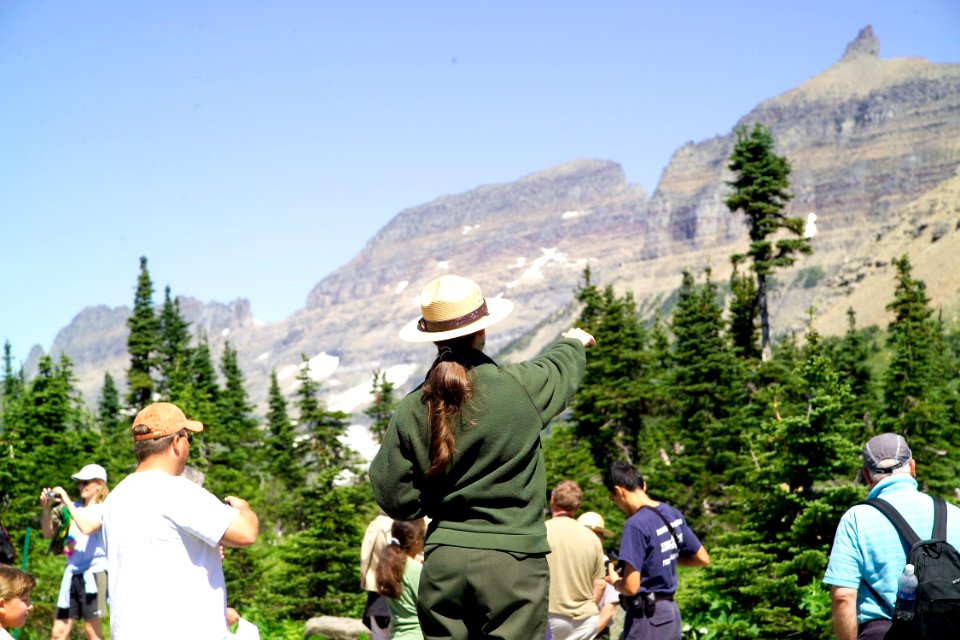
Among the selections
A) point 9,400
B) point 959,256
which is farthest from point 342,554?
point 959,256

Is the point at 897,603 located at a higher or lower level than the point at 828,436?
higher

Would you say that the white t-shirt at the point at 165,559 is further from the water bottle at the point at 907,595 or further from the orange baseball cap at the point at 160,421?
the water bottle at the point at 907,595

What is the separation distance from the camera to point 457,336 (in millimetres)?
4227

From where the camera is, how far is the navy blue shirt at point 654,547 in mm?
6789

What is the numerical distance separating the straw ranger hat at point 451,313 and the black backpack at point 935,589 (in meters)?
2.32

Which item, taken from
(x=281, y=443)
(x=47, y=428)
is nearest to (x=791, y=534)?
(x=47, y=428)

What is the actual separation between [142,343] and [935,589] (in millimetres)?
67841

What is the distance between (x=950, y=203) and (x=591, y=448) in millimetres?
162254

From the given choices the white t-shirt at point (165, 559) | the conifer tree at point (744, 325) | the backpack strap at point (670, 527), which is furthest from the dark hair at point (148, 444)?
the conifer tree at point (744, 325)

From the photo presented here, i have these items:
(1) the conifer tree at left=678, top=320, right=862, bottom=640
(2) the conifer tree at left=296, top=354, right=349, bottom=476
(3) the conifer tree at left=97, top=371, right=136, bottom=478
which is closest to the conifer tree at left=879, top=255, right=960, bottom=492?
(2) the conifer tree at left=296, top=354, right=349, bottom=476

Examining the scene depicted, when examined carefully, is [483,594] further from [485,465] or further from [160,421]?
[160,421]

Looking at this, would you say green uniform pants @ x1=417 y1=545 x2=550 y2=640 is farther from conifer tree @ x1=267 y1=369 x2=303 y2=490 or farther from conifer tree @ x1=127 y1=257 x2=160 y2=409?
conifer tree @ x1=127 y1=257 x2=160 y2=409

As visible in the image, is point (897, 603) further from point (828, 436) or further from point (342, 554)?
point (342, 554)

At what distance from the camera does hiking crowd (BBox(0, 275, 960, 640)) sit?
13.1 ft
